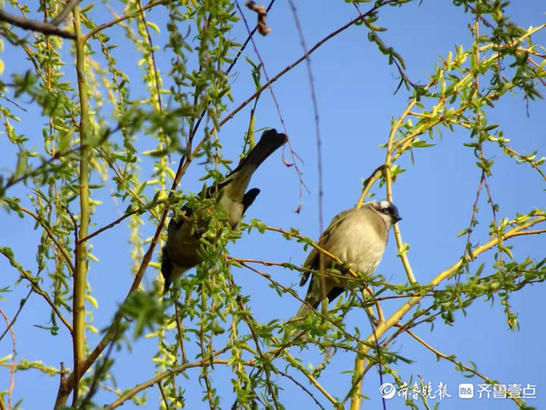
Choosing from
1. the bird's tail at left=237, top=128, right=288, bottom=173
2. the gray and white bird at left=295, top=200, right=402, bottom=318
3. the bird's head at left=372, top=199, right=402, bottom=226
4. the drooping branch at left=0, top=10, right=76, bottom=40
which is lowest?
the drooping branch at left=0, top=10, right=76, bottom=40

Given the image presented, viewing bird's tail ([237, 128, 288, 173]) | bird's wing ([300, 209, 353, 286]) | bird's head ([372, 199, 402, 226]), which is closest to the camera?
bird's tail ([237, 128, 288, 173])

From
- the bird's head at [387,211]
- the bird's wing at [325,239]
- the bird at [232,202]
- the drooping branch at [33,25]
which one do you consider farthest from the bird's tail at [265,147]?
the drooping branch at [33,25]

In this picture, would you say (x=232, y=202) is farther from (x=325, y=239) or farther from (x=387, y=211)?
(x=387, y=211)

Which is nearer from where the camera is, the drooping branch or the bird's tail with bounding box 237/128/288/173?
the drooping branch

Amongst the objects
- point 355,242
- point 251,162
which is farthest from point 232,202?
point 355,242

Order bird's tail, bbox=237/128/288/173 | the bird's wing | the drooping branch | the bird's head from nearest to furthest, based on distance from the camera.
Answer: the drooping branch, bird's tail, bbox=237/128/288/173, the bird's wing, the bird's head

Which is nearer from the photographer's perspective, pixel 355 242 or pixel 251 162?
pixel 251 162

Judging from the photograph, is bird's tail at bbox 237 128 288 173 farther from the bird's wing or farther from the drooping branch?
the drooping branch

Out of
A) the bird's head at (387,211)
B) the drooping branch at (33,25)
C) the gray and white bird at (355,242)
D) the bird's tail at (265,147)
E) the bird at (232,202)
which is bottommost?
the drooping branch at (33,25)

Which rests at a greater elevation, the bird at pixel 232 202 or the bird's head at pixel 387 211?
the bird's head at pixel 387 211

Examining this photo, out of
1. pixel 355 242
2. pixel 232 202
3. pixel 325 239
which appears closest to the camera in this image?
pixel 232 202

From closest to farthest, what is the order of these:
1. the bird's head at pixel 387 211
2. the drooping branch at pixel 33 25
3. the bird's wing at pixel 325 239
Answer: the drooping branch at pixel 33 25 → the bird's wing at pixel 325 239 → the bird's head at pixel 387 211

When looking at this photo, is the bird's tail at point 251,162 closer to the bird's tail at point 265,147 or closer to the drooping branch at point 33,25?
the bird's tail at point 265,147

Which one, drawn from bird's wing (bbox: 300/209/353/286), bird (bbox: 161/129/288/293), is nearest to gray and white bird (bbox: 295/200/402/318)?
bird's wing (bbox: 300/209/353/286)
